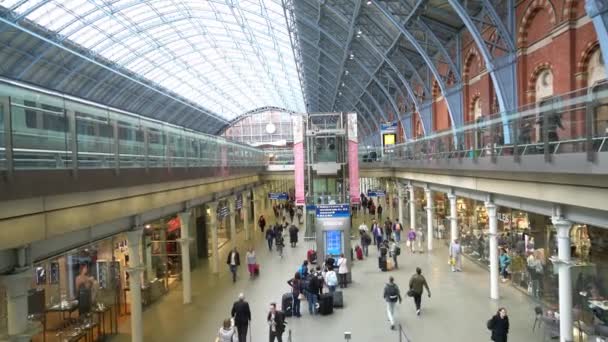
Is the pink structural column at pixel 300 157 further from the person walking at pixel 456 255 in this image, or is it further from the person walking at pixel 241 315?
the person walking at pixel 241 315

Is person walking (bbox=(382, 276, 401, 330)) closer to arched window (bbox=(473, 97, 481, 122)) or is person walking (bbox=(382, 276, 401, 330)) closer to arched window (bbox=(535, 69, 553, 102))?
arched window (bbox=(535, 69, 553, 102))

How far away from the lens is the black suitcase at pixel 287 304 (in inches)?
559

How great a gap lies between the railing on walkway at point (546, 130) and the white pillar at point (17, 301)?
346 inches

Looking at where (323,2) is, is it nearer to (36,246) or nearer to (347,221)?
(347,221)

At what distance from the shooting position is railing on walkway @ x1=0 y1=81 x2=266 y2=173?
6512 millimetres

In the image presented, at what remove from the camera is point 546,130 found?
915 centimetres

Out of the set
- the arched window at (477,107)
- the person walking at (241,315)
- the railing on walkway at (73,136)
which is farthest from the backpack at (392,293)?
the arched window at (477,107)

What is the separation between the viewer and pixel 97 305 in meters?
13.7

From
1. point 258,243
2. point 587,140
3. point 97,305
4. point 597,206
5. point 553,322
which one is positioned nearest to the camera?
point 587,140

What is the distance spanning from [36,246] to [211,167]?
11379mm

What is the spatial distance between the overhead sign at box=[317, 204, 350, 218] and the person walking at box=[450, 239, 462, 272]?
487 cm

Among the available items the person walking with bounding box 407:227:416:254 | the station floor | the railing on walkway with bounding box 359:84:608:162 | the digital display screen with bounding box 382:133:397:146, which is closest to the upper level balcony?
the railing on walkway with bounding box 359:84:608:162

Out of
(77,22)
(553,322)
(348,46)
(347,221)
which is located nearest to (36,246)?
(553,322)

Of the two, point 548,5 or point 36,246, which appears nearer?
point 36,246
